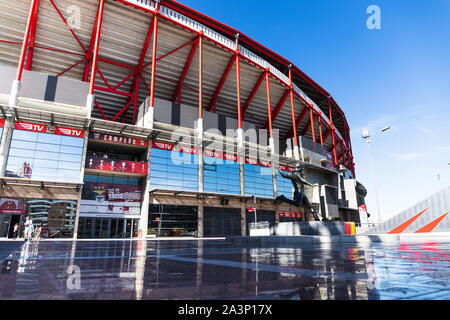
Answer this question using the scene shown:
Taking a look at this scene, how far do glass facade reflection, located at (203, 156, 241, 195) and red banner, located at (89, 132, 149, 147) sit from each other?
287 inches

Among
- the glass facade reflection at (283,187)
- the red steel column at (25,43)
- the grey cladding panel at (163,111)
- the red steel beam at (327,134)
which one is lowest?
the glass facade reflection at (283,187)

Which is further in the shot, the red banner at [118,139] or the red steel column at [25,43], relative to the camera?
the red banner at [118,139]

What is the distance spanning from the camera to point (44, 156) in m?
23.7

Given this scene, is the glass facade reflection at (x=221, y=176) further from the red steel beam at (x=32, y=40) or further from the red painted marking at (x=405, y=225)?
the red steel beam at (x=32, y=40)

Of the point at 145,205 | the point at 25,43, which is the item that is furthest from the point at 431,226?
the point at 25,43

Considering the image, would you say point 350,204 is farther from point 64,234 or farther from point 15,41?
point 15,41

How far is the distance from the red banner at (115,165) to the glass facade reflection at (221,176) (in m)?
7.16

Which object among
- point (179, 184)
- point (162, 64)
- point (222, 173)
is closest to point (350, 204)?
point (222, 173)

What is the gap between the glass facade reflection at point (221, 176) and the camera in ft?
103

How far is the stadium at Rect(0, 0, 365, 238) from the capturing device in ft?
77.9

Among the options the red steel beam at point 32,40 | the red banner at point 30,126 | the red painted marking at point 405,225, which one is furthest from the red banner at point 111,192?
the red painted marking at point 405,225

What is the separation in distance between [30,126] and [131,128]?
8383 millimetres
